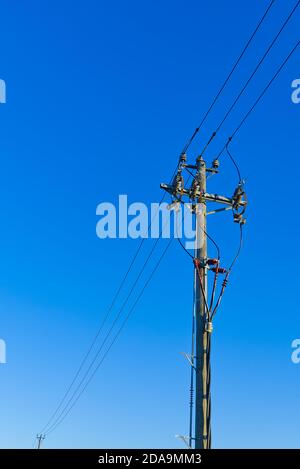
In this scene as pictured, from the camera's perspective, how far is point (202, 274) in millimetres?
11711

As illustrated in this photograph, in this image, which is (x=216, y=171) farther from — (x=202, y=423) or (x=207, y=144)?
(x=202, y=423)

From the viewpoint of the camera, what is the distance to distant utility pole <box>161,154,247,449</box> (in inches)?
410

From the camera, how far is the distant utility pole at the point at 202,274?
1041cm
